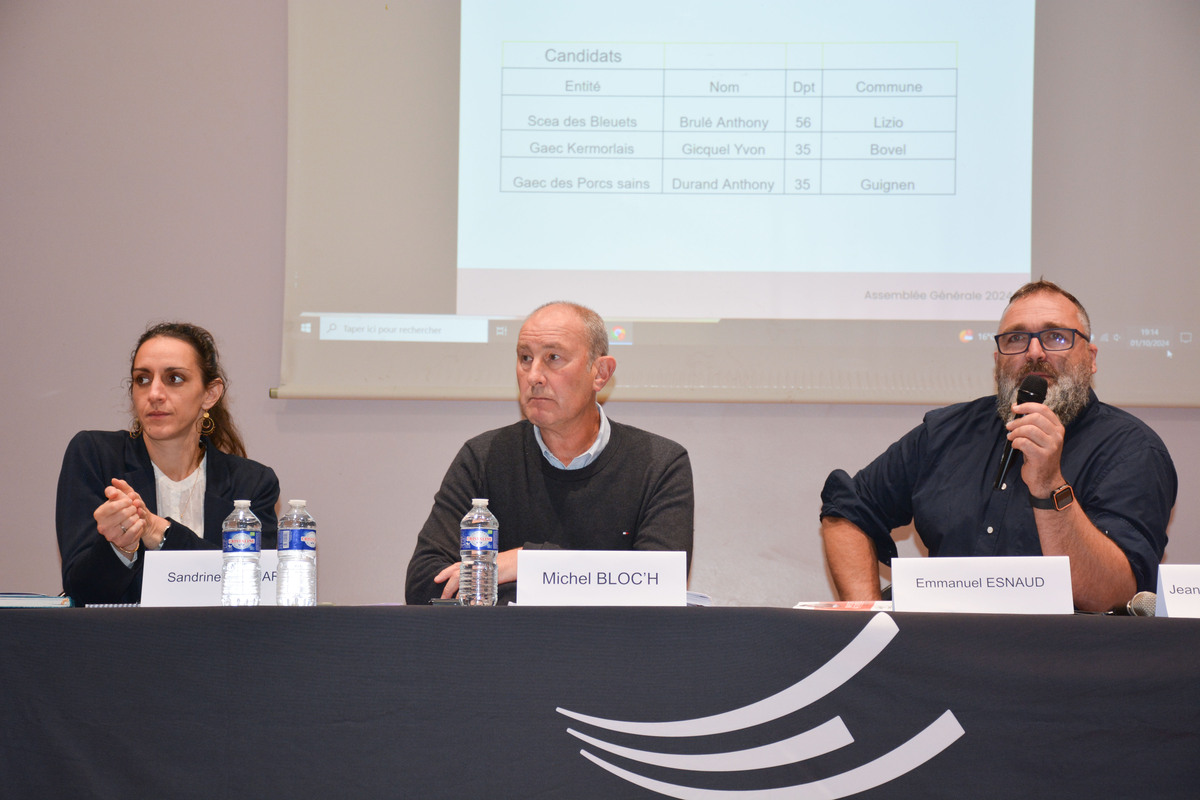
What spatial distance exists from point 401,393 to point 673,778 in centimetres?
214

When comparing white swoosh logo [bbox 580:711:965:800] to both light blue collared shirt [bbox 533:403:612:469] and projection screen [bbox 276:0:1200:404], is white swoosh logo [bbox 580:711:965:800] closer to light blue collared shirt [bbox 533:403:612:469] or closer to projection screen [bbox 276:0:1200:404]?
light blue collared shirt [bbox 533:403:612:469]

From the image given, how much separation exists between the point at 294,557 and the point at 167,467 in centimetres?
118

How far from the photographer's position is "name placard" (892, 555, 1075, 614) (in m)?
Answer: 1.72

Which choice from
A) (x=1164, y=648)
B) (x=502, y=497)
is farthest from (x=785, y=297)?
(x=1164, y=648)

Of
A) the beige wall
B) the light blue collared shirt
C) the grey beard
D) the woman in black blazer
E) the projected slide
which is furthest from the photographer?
the beige wall

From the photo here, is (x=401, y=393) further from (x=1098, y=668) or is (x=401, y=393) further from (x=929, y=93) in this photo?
(x=1098, y=668)

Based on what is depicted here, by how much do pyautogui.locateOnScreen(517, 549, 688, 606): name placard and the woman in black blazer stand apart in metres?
1.09

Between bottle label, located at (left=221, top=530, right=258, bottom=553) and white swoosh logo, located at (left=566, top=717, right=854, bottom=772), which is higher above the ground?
bottle label, located at (left=221, top=530, right=258, bottom=553)

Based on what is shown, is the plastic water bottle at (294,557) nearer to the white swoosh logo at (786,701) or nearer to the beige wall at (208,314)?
the white swoosh logo at (786,701)

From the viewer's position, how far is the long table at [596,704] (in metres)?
1.59

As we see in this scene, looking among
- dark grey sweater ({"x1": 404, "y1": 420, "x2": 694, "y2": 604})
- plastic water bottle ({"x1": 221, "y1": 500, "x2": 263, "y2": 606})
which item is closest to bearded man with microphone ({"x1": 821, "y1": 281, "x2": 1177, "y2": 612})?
dark grey sweater ({"x1": 404, "y1": 420, "x2": 694, "y2": 604})

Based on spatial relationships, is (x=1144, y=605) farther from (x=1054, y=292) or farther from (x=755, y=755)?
(x=1054, y=292)

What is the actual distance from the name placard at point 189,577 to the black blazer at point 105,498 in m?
0.54

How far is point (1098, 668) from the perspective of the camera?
1.61 meters
